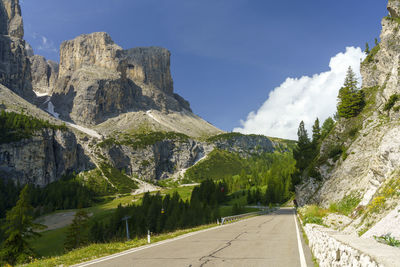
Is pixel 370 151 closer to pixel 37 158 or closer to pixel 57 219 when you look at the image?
pixel 57 219

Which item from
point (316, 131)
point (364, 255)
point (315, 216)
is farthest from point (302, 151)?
point (364, 255)

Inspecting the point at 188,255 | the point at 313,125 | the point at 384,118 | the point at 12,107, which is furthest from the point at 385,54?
the point at 12,107

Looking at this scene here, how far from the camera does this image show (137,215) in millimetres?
75125

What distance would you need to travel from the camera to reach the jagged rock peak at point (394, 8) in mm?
54963

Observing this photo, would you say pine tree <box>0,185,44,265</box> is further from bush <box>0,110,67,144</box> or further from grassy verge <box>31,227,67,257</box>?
bush <box>0,110,67,144</box>

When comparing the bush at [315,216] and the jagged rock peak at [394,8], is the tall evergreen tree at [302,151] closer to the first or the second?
the jagged rock peak at [394,8]

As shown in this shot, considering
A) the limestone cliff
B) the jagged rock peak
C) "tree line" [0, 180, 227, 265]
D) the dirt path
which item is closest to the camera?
"tree line" [0, 180, 227, 265]

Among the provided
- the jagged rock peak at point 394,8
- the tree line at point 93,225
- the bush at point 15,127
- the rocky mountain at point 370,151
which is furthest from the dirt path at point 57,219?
the jagged rock peak at point 394,8

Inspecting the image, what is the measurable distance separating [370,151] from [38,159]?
196340 millimetres

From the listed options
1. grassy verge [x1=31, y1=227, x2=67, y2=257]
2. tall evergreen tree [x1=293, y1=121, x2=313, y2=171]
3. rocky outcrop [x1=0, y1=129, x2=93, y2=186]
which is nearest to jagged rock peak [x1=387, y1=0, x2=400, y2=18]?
tall evergreen tree [x1=293, y1=121, x2=313, y2=171]

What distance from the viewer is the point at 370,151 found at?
34.2 metres

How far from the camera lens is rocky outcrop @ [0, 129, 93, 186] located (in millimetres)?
161125

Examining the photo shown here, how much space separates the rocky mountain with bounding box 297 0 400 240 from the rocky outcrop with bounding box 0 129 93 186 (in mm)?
177862

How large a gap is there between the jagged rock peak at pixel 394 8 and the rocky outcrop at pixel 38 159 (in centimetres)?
19734
